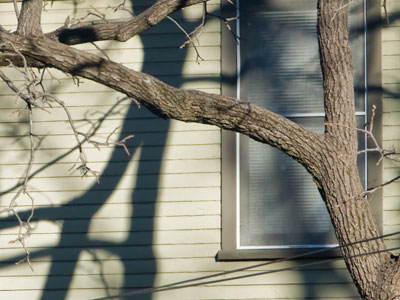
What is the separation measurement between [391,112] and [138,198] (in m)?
2.21

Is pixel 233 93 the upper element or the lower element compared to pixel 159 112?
upper

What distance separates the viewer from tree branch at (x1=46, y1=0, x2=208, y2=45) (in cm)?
511

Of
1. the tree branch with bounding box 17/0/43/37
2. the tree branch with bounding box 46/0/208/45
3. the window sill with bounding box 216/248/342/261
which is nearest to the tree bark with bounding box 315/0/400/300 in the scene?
the tree branch with bounding box 46/0/208/45

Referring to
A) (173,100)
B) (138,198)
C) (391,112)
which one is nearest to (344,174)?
(173,100)

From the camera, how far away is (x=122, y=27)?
5.17m

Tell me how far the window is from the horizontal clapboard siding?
99 mm

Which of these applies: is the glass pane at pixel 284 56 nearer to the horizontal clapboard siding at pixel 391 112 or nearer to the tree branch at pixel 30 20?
the horizontal clapboard siding at pixel 391 112

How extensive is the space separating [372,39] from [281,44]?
760 mm

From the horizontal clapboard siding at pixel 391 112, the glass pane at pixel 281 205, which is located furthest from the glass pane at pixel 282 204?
the horizontal clapboard siding at pixel 391 112

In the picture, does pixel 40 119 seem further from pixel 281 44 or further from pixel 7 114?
pixel 281 44

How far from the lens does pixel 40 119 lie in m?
6.75

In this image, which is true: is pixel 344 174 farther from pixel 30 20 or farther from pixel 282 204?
pixel 30 20

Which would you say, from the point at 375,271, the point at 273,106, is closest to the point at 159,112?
the point at 375,271

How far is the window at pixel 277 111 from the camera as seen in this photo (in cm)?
649
